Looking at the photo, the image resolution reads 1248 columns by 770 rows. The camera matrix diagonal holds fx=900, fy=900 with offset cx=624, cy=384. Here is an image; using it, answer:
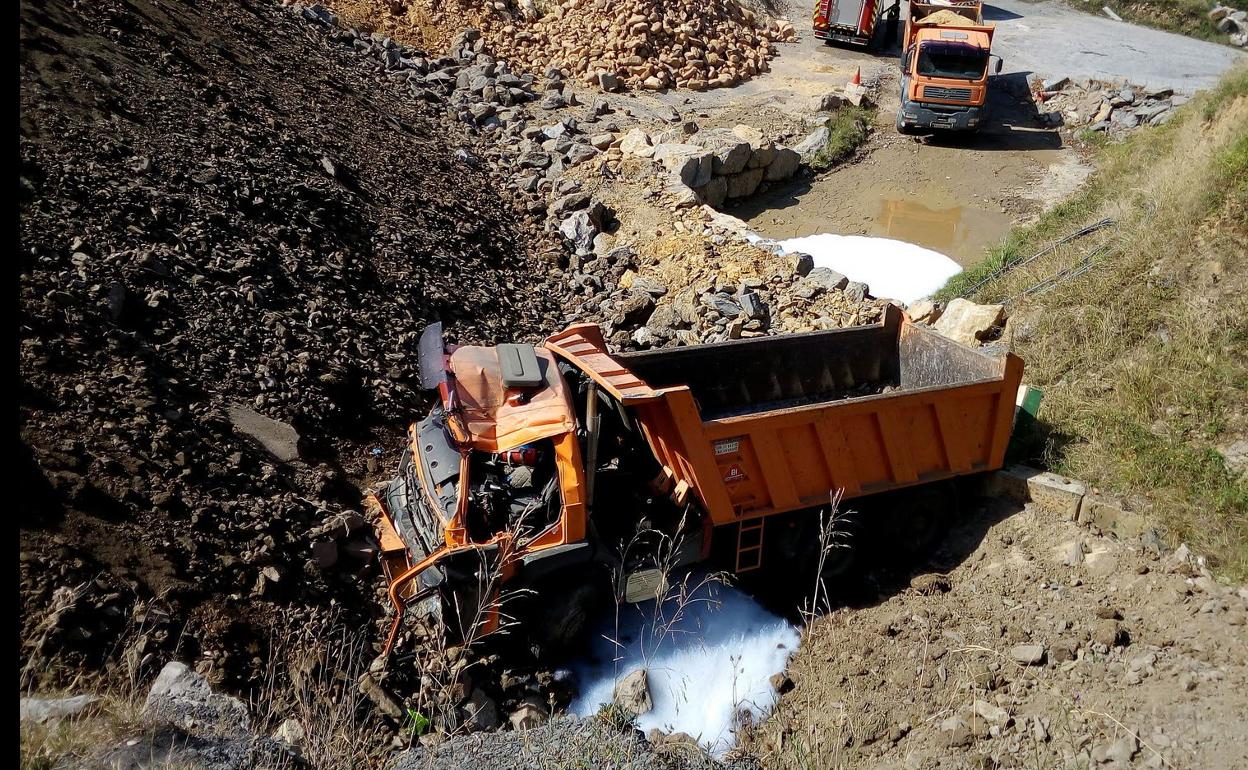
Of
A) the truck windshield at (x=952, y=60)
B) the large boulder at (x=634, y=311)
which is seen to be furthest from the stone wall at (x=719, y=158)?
the truck windshield at (x=952, y=60)

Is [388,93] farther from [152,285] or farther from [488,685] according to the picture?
[488,685]

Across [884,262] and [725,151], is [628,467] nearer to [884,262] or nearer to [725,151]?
[884,262]

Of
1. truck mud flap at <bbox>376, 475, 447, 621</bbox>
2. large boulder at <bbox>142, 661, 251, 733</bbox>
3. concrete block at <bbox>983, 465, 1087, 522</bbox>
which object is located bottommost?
concrete block at <bbox>983, 465, 1087, 522</bbox>

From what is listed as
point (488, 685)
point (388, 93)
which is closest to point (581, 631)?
point (488, 685)

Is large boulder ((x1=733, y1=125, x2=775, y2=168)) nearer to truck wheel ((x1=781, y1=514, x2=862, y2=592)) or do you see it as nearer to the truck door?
the truck door

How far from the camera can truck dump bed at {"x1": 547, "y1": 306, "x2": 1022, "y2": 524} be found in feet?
18.6

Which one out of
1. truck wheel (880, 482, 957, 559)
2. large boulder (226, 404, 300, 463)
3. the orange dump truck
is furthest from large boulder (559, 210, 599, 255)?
the orange dump truck

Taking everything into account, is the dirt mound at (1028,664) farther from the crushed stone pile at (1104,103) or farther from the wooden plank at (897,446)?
the crushed stone pile at (1104,103)

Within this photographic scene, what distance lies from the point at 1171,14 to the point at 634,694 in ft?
99.2

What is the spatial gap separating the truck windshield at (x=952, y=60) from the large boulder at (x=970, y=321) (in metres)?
10.5

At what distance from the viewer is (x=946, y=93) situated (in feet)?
57.0

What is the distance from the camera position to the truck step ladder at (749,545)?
6047mm

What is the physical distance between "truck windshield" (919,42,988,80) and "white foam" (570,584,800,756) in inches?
576

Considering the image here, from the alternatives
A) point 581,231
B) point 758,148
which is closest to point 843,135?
point 758,148
